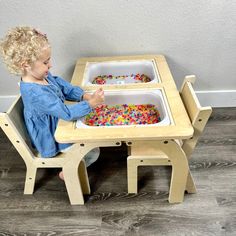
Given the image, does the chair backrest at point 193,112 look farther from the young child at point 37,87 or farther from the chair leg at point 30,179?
the chair leg at point 30,179

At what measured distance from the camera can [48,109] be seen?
94 centimetres

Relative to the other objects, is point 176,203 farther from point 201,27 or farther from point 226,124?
point 201,27

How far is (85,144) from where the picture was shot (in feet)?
3.13

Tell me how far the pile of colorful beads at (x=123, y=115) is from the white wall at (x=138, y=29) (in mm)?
509

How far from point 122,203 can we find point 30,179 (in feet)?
1.71

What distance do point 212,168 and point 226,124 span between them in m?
0.47

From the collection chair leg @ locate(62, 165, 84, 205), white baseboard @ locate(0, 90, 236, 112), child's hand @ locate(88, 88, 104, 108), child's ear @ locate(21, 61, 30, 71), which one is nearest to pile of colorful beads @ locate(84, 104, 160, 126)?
child's hand @ locate(88, 88, 104, 108)

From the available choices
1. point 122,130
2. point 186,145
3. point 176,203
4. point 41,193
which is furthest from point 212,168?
point 41,193

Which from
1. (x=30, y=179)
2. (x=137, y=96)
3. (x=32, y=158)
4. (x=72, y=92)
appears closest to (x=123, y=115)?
(x=137, y=96)

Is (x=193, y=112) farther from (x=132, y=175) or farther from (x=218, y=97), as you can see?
(x=218, y=97)

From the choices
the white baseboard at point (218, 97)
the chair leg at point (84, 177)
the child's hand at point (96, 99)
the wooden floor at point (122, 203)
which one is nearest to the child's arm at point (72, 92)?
the child's hand at point (96, 99)

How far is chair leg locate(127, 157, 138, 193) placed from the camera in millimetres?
1108

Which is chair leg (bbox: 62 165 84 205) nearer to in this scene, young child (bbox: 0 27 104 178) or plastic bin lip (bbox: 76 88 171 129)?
young child (bbox: 0 27 104 178)

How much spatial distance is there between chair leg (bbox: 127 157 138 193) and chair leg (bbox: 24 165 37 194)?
489mm
